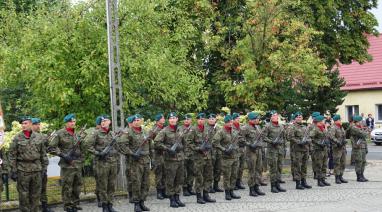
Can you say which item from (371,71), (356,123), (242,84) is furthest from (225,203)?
(371,71)

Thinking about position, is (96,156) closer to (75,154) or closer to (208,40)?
(75,154)

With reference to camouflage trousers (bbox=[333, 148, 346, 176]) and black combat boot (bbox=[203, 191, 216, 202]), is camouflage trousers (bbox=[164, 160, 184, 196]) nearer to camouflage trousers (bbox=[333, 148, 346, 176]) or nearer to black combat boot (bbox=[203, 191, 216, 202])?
black combat boot (bbox=[203, 191, 216, 202])

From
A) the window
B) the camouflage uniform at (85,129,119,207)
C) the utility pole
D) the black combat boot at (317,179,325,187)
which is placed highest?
the utility pole

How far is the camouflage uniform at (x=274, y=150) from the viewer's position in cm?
1548

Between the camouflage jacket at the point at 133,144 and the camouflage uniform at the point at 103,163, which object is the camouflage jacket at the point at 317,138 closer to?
the camouflage jacket at the point at 133,144

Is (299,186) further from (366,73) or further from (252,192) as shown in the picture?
(366,73)

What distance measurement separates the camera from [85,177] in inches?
666

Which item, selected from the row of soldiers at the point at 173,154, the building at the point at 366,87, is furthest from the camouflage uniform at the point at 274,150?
the building at the point at 366,87

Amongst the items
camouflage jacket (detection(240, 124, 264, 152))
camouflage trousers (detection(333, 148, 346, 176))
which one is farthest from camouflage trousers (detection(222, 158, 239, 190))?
camouflage trousers (detection(333, 148, 346, 176))

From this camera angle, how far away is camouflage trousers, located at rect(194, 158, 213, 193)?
1380 cm

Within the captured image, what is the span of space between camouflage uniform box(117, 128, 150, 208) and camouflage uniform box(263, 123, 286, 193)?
3.59 m

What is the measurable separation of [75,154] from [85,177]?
4276mm

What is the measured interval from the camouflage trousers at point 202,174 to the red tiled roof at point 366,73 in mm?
28083

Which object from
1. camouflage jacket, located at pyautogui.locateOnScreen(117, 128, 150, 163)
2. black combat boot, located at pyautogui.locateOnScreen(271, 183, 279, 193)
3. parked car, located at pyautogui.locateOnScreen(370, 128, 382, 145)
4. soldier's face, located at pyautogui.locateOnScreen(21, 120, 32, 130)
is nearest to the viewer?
soldier's face, located at pyautogui.locateOnScreen(21, 120, 32, 130)
